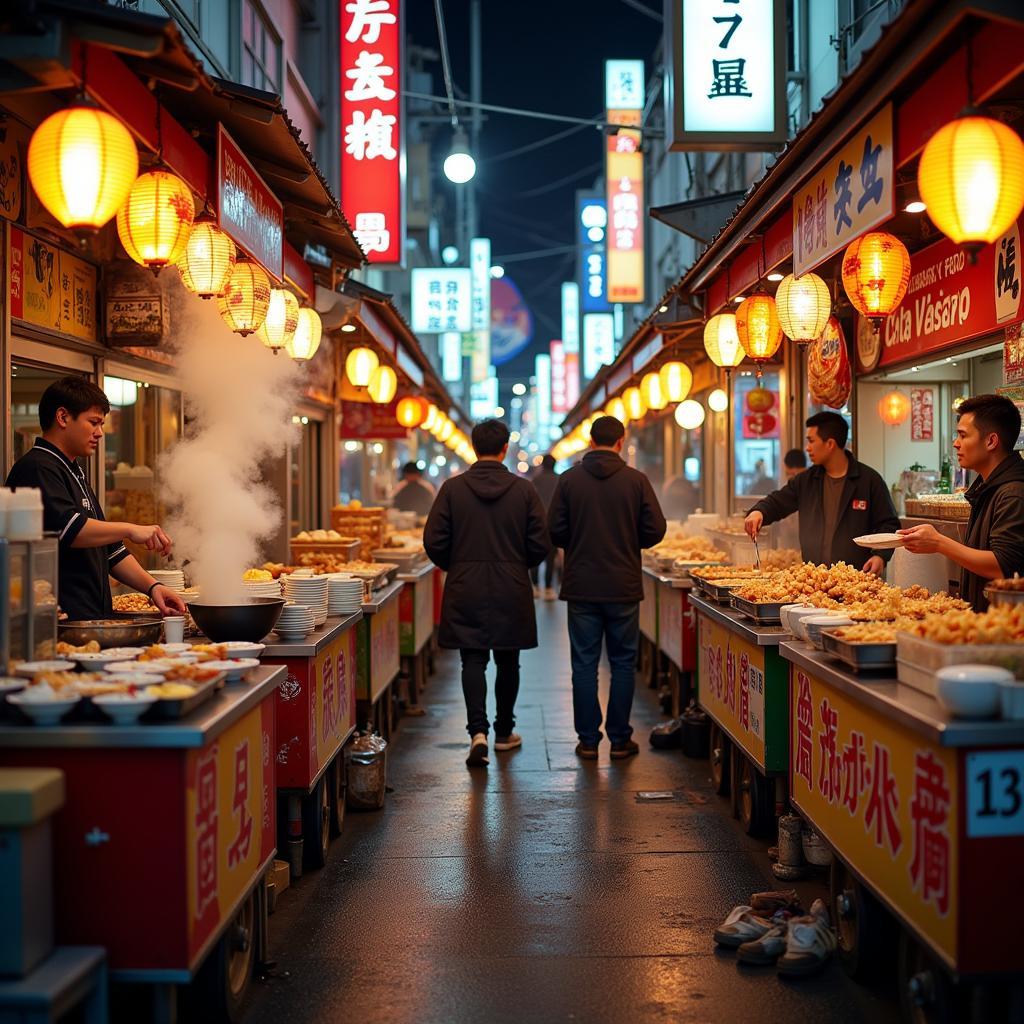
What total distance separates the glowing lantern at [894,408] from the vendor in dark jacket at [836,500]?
8.46 feet

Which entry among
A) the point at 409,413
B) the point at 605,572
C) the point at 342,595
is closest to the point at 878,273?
the point at 605,572

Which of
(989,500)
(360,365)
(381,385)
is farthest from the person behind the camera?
(381,385)

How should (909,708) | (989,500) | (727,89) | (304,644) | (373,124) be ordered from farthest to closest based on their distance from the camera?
(373,124)
(727,89)
(304,644)
(989,500)
(909,708)

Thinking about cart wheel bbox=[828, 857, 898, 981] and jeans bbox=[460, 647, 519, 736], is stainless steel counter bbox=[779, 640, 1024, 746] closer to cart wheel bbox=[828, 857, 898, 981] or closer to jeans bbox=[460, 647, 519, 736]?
cart wheel bbox=[828, 857, 898, 981]

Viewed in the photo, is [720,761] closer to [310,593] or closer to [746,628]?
[746,628]

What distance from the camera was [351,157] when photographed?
672 inches

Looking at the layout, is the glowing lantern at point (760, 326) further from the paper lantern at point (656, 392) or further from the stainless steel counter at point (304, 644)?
the paper lantern at point (656, 392)

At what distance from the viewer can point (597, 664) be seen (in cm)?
956

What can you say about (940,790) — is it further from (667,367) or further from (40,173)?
(667,367)

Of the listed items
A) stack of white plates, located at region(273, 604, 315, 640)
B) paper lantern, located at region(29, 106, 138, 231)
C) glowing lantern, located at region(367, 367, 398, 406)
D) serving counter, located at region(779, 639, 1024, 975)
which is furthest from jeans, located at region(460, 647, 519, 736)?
glowing lantern, located at region(367, 367, 398, 406)

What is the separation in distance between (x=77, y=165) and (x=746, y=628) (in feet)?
14.3

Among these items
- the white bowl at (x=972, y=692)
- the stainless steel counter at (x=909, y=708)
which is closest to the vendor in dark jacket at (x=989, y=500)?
the stainless steel counter at (x=909, y=708)

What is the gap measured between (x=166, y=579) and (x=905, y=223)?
5.70 meters

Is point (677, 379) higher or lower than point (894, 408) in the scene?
higher
